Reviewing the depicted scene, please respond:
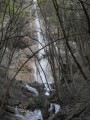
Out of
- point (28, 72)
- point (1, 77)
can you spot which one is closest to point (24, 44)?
point (28, 72)

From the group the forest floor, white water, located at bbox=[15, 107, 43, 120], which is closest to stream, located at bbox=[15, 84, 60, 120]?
white water, located at bbox=[15, 107, 43, 120]

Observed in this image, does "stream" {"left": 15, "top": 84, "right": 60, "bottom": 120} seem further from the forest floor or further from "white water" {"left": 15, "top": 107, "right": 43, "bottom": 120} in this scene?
the forest floor

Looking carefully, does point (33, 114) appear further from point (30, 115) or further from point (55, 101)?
point (55, 101)

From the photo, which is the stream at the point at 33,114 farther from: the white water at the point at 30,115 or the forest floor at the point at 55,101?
the forest floor at the point at 55,101

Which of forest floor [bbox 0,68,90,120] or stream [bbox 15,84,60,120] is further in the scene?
stream [bbox 15,84,60,120]

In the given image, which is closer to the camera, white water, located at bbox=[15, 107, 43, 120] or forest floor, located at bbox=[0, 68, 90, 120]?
forest floor, located at bbox=[0, 68, 90, 120]

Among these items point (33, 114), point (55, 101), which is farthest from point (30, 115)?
point (55, 101)

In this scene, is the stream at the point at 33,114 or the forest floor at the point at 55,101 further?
the stream at the point at 33,114

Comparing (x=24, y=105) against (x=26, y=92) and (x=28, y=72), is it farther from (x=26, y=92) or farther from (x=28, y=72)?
(x=28, y=72)

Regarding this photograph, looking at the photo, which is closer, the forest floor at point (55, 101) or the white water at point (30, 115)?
the forest floor at point (55, 101)

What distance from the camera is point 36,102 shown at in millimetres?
22016

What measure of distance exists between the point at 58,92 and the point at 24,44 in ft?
66.9

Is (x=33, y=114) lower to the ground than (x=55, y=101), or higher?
lower

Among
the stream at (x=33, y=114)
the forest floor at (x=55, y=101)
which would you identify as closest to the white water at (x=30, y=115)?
the stream at (x=33, y=114)
